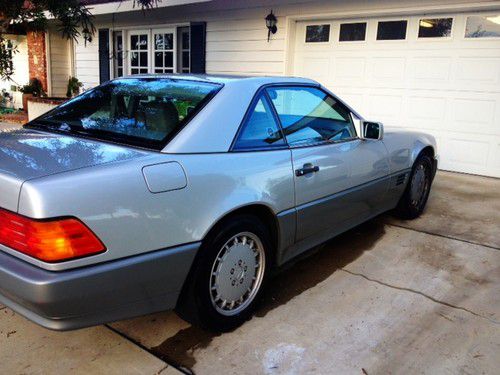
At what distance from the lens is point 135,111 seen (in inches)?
115

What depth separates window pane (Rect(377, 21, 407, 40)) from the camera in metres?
7.45

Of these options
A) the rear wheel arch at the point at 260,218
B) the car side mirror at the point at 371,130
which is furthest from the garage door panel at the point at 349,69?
the rear wheel arch at the point at 260,218

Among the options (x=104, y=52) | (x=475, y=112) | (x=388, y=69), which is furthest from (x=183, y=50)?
(x=475, y=112)

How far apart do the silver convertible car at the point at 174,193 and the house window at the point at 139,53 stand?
8433mm

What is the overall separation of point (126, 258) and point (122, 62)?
10694mm

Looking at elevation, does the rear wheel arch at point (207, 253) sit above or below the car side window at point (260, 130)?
below

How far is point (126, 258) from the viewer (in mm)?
2123

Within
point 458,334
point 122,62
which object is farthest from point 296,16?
point 458,334

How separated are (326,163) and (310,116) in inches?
17.3

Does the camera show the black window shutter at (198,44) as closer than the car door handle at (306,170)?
No

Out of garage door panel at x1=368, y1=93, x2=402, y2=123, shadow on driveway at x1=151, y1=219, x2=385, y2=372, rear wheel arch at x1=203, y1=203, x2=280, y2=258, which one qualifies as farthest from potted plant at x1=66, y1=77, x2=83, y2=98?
rear wheel arch at x1=203, y1=203, x2=280, y2=258

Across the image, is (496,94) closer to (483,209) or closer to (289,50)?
(483,209)

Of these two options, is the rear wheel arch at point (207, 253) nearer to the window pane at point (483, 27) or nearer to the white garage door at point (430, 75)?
the white garage door at point (430, 75)

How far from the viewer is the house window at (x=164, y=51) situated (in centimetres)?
1079
